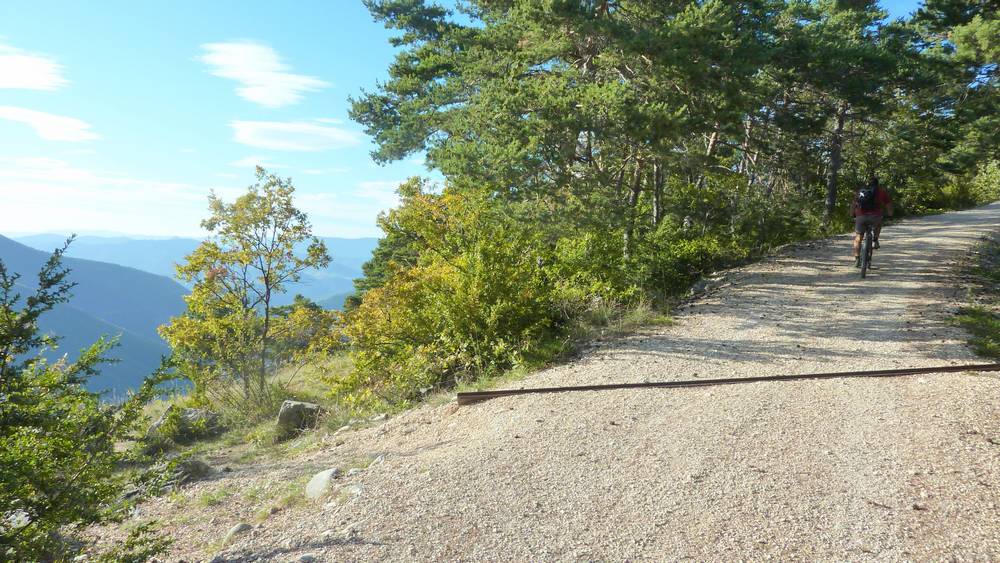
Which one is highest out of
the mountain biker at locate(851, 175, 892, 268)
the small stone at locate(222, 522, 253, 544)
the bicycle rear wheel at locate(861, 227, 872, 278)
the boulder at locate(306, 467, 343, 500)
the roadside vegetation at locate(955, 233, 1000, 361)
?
the mountain biker at locate(851, 175, 892, 268)

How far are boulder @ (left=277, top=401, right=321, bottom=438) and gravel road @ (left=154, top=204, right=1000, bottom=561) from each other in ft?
7.51

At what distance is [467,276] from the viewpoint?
334 inches

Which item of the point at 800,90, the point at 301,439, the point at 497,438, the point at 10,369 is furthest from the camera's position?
the point at 800,90

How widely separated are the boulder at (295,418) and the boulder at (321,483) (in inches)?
159

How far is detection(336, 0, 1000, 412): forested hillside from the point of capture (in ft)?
28.0

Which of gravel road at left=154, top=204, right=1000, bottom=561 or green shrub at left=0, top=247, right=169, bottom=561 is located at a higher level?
green shrub at left=0, top=247, right=169, bottom=561

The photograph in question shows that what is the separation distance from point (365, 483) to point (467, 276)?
4.35m

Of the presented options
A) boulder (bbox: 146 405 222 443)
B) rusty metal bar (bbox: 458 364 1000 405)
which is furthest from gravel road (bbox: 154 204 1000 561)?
boulder (bbox: 146 405 222 443)

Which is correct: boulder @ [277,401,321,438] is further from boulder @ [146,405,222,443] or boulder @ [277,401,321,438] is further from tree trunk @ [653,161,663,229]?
tree trunk @ [653,161,663,229]

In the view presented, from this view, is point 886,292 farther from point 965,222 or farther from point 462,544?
point 965,222

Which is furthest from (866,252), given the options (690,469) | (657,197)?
(690,469)

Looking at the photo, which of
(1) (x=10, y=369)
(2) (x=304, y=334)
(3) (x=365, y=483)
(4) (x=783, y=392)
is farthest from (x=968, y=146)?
(1) (x=10, y=369)

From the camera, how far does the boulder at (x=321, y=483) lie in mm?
4562

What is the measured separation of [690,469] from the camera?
4.12 meters
